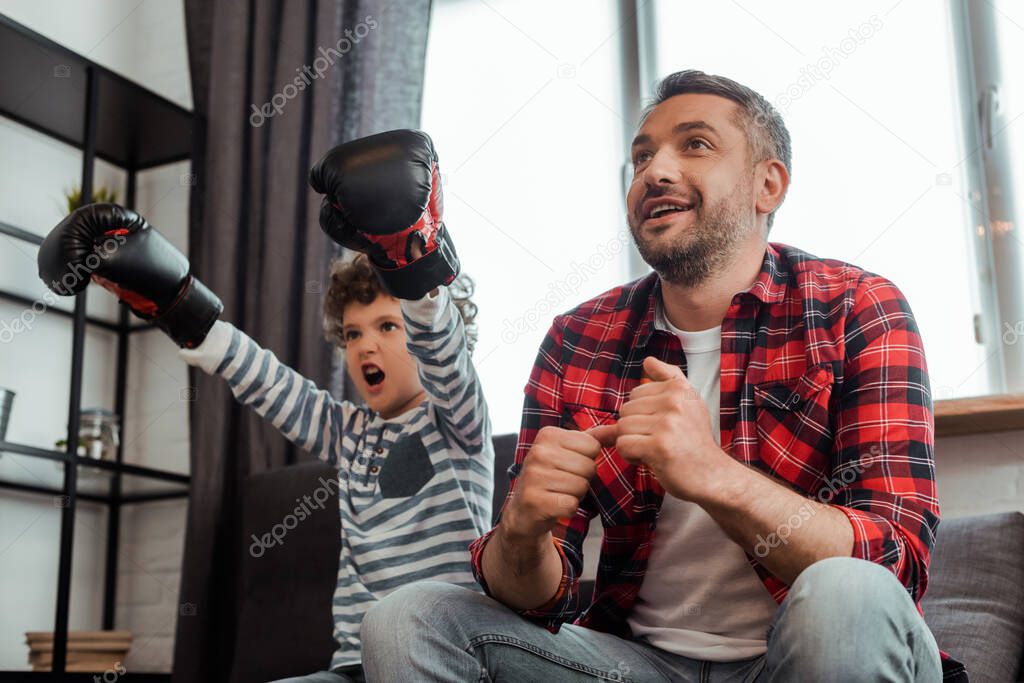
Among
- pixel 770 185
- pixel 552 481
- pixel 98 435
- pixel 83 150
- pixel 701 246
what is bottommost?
pixel 552 481

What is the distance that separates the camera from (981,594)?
1564 mm

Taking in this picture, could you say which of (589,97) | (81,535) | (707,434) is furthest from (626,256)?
(81,535)

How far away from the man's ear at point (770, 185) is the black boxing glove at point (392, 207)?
1.45 feet

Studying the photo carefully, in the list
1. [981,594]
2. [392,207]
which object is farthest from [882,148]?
[392,207]

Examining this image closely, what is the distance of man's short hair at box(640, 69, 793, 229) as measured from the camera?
1.46 meters

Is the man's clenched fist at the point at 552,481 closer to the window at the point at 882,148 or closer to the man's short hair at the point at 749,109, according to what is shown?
the man's short hair at the point at 749,109

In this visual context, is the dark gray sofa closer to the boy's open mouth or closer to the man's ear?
the boy's open mouth

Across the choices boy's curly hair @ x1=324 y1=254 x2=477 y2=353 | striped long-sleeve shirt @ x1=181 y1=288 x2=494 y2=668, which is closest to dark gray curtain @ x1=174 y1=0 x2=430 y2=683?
boy's curly hair @ x1=324 y1=254 x2=477 y2=353

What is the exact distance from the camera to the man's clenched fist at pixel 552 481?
109 cm

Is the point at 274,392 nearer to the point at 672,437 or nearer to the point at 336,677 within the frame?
the point at 336,677

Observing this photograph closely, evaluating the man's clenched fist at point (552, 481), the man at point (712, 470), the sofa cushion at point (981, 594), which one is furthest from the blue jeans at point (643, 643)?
the sofa cushion at point (981, 594)

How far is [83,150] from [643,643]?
6.95 ft

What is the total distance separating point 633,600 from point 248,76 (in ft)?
6.52

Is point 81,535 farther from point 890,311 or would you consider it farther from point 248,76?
point 890,311
